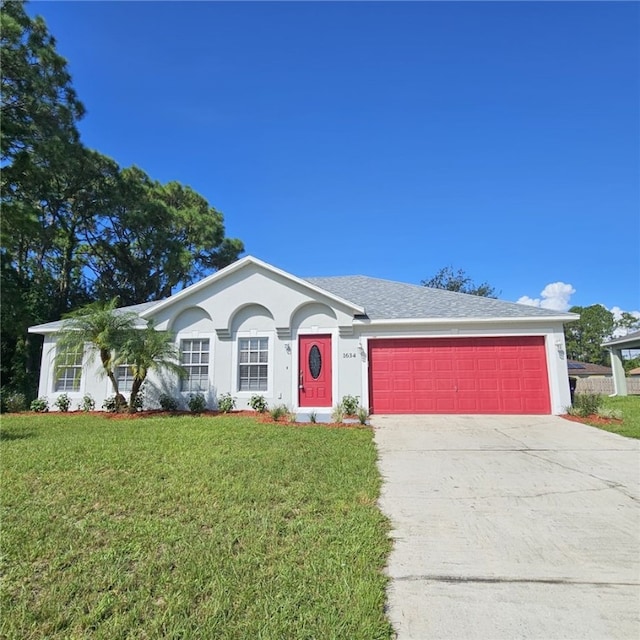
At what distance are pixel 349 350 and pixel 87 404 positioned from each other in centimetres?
922

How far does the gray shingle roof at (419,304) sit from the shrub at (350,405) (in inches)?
106

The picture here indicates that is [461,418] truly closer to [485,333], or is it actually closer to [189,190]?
[485,333]

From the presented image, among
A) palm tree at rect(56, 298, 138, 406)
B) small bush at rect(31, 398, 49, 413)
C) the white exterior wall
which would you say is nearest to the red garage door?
palm tree at rect(56, 298, 138, 406)

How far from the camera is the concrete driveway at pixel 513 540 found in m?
2.86

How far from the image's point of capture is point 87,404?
13.8 metres

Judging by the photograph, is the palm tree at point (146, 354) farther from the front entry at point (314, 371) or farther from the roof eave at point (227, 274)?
the front entry at point (314, 371)

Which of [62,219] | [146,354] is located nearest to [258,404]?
[146,354]

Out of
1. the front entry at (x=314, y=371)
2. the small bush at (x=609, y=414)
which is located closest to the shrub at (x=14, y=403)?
the front entry at (x=314, y=371)

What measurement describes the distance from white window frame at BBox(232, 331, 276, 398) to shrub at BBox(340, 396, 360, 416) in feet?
8.25

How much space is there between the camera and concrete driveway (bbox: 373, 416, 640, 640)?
286cm

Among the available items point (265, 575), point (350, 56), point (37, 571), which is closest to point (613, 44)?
point (350, 56)

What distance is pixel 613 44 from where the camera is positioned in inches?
368

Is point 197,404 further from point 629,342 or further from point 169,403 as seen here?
point 629,342

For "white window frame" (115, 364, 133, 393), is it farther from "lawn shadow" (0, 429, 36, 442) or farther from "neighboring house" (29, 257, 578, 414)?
"lawn shadow" (0, 429, 36, 442)
